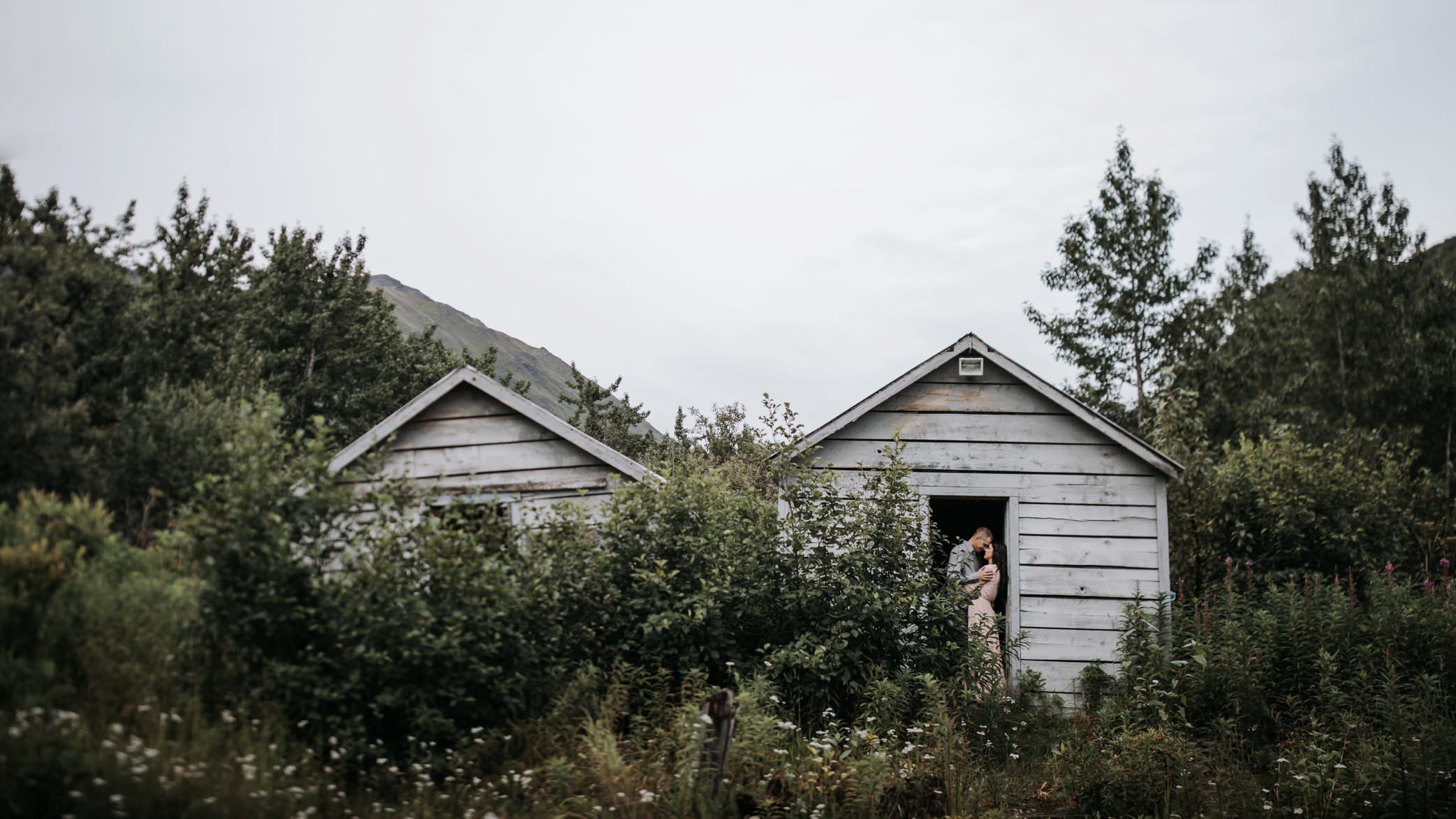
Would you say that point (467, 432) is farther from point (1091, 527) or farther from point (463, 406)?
point (1091, 527)

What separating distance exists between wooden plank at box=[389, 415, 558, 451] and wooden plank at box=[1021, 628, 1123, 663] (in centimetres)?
597

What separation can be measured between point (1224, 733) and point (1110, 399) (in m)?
21.1

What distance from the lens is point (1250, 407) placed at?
91.7ft

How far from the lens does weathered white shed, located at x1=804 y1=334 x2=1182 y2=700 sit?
436 inches

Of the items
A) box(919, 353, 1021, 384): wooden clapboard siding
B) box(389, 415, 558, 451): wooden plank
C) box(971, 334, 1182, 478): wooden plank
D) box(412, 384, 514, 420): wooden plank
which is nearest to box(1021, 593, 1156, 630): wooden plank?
box(971, 334, 1182, 478): wooden plank

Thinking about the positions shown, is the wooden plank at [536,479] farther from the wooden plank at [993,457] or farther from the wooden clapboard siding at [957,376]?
the wooden clapboard siding at [957,376]

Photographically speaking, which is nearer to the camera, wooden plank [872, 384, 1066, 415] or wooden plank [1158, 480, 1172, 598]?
wooden plank [1158, 480, 1172, 598]

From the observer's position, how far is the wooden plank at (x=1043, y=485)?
11.3 m

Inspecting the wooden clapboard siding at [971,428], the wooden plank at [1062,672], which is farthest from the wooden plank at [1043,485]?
the wooden plank at [1062,672]

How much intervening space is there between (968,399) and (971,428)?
350 mm

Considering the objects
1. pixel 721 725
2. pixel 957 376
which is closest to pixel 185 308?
pixel 721 725

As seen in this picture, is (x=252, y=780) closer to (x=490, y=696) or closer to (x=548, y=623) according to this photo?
(x=490, y=696)

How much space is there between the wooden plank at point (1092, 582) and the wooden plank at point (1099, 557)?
63 mm

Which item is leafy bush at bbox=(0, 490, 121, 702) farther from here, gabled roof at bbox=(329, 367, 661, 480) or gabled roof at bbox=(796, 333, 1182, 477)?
gabled roof at bbox=(796, 333, 1182, 477)
